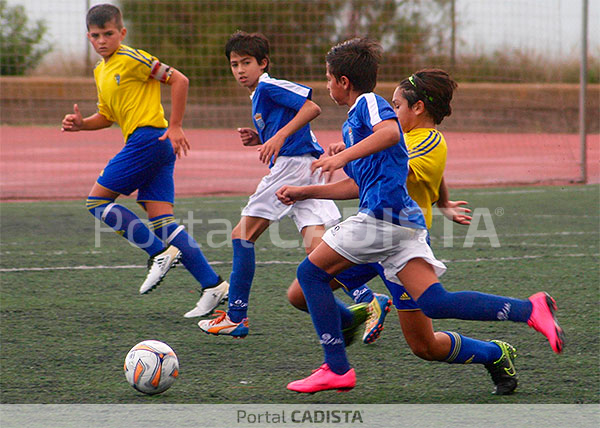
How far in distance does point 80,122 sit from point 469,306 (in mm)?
3246

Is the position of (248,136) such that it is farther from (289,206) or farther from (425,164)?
(425,164)

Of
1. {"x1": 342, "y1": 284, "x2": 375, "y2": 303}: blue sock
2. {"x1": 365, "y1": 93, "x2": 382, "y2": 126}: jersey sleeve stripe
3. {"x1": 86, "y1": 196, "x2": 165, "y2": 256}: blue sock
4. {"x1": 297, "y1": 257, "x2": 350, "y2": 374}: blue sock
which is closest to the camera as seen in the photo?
{"x1": 365, "y1": 93, "x2": 382, "y2": 126}: jersey sleeve stripe

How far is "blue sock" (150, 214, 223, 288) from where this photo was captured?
527 centimetres

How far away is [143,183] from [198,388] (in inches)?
84.4

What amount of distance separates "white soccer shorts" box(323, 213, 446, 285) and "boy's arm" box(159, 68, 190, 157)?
6.61 feet

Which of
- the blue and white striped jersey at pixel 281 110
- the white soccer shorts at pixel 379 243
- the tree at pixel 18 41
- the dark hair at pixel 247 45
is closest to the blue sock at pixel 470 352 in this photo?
the white soccer shorts at pixel 379 243

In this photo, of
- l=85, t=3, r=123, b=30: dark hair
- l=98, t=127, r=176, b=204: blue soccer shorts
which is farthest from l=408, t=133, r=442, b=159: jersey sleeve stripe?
l=85, t=3, r=123, b=30: dark hair

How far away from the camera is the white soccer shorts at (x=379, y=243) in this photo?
11.5ft

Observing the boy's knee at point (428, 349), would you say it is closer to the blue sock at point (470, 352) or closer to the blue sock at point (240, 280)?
the blue sock at point (470, 352)

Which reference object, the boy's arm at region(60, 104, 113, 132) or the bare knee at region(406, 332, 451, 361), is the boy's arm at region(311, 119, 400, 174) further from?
the boy's arm at region(60, 104, 113, 132)

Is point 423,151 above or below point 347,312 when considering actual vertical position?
above

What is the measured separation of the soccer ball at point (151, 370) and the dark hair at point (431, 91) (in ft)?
5.20

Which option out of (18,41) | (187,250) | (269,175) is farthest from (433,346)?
(18,41)

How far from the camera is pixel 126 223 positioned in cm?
541
